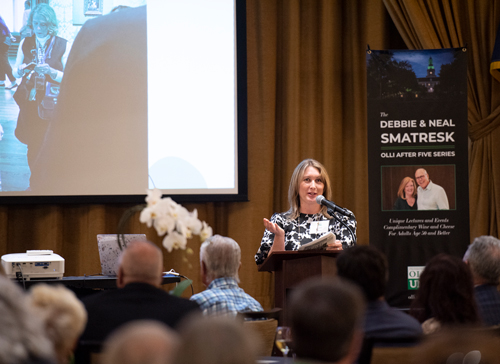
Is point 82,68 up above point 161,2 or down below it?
below

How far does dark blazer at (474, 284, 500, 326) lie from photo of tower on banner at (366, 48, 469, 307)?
6.66 feet

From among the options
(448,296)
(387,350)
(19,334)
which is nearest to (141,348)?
(19,334)

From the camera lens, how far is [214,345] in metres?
0.95

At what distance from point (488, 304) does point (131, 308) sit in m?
1.64

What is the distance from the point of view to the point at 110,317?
2.12 meters

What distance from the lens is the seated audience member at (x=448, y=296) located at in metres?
2.36

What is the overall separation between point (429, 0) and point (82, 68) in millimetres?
3293

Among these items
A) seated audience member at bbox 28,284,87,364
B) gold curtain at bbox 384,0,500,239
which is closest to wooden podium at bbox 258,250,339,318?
seated audience member at bbox 28,284,87,364

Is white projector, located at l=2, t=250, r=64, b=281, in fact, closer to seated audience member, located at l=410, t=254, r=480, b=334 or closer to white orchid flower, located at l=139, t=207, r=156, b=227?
white orchid flower, located at l=139, t=207, r=156, b=227

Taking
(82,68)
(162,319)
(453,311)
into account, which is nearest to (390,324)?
(453,311)

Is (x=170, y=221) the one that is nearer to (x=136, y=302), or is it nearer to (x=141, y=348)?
(x=136, y=302)

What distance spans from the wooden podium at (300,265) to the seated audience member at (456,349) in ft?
7.61

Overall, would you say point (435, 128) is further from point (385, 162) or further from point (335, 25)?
point (335, 25)

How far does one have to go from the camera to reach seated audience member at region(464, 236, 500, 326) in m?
2.76
